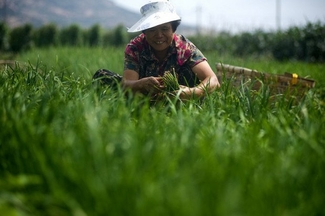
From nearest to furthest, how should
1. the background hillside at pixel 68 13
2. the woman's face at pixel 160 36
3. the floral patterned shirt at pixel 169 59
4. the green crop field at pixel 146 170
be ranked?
the green crop field at pixel 146 170
the woman's face at pixel 160 36
the floral patterned shirt at pixel 169 59
the background hillside at pixel 68 13

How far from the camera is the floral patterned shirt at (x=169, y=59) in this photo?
304 cm

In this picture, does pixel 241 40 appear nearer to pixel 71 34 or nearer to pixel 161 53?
pixel 71 34

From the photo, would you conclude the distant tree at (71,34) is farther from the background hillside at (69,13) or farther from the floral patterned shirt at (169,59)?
the background hillside at (69,13)

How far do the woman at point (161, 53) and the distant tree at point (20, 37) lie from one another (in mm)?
22150

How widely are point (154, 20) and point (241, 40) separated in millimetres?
14171

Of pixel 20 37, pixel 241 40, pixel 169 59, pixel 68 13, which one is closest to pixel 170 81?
pixel 169 59

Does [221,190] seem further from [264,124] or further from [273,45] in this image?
[273,45]

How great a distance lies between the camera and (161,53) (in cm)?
311

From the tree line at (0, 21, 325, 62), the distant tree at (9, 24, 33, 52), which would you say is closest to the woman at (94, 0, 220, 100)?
the tree line at (0, 21, 325, 62)

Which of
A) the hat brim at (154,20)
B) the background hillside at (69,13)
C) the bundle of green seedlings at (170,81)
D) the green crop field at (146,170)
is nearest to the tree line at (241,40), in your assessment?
the hat brim at (154,20)

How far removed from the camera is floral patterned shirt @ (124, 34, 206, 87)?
9.97 feet

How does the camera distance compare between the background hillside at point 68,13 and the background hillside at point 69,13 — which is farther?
the background hillside at point 68,13

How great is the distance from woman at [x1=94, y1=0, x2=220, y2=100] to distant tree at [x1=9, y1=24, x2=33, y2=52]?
872 inches

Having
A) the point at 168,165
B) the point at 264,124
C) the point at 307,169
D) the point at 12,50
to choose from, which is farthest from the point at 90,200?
the point at 12,50
